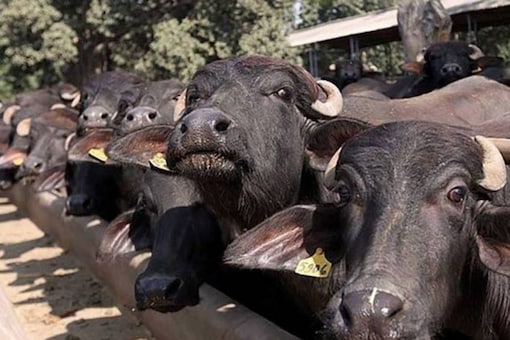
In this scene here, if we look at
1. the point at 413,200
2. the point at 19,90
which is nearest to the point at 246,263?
the point at 413,200

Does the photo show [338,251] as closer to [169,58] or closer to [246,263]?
[246,263]

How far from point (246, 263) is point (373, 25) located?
49.6 feet

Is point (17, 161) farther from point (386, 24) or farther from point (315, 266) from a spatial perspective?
point (386, 24)

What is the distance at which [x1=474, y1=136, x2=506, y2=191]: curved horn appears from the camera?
8.16ft

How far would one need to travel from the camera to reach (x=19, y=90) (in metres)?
21.0

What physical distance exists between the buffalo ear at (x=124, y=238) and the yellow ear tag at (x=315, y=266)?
207 cm

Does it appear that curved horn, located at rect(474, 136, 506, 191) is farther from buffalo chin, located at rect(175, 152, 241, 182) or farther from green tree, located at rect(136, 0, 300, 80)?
green tree, located at rect(136, 0, 300, 80)

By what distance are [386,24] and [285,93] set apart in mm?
13693

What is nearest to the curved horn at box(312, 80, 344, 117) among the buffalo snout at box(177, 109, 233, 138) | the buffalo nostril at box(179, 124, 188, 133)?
the buffalo snout at box(177, 109, 233, 138)

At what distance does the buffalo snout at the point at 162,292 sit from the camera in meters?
3.55

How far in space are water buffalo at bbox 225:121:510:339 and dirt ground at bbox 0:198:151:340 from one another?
9.21ft

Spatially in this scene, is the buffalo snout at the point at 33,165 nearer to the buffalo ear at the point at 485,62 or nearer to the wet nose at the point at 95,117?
the wet nose at the point at 95,117

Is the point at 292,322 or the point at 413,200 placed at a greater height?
the point at 413,200

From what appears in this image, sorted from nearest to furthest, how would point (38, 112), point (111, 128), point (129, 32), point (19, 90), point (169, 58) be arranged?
point (111, 128) < point (38, 112) < point (169, 58) < point (129, 32) < point (19, 90)
